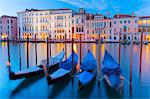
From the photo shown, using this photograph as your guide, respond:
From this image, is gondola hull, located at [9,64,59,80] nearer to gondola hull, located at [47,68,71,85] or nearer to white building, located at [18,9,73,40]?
gondola hull, located at [47,68,71,85]

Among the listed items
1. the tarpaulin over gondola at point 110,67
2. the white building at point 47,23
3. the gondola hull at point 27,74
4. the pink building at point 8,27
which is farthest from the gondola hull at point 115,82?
the pink building at point 8,27

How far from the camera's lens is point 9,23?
45.3 feet

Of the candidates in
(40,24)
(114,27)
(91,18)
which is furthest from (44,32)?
(114,27)

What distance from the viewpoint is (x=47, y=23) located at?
493 inches

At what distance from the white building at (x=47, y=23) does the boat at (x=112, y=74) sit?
9.07 m

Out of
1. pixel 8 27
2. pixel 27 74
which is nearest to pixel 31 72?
pixel 27 74

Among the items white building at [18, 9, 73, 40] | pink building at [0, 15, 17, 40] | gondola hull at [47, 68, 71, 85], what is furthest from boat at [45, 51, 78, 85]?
pink building at [0, 15, 17, 40]

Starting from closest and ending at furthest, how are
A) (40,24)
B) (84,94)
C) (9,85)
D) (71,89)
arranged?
(84,94)
(71,89)
(9,85)
(40,24)

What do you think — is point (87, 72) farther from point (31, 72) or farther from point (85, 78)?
point (31, 72)

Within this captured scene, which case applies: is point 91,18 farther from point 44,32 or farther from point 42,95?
point 42,95

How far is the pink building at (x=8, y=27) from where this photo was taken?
44.9ft

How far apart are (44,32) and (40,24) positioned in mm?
469

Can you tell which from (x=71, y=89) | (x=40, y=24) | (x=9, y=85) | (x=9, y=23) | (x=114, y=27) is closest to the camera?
(x=71, y=89)

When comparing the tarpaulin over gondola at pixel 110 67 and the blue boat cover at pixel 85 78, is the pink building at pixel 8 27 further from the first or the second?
the blue boat cover at pixel 85 78
